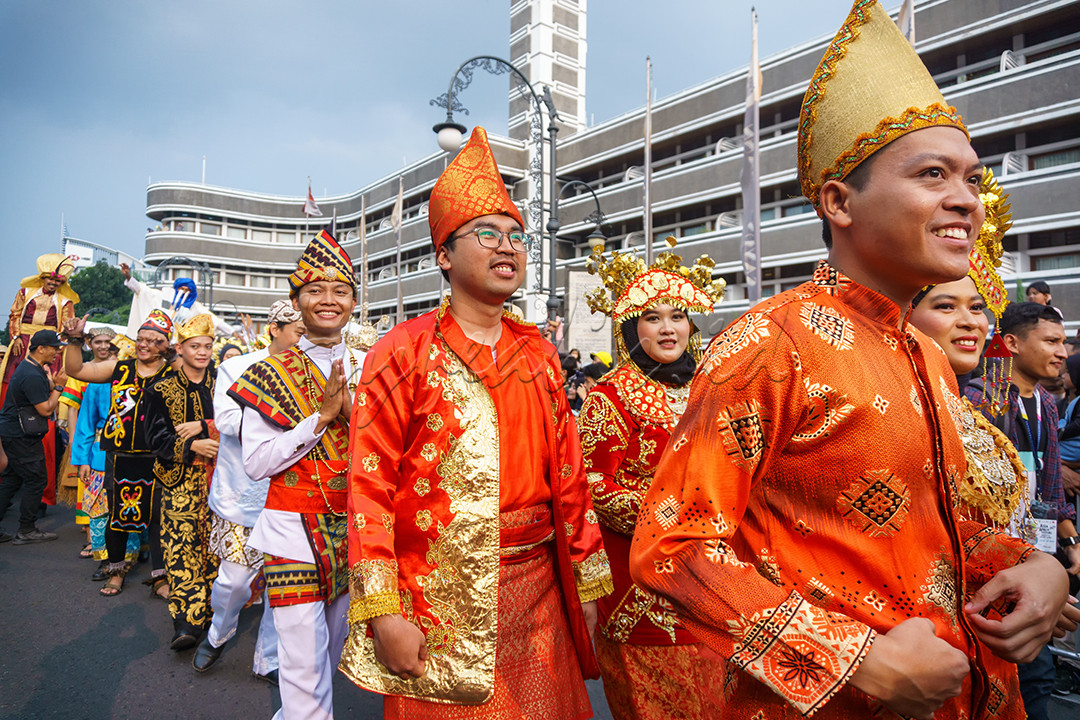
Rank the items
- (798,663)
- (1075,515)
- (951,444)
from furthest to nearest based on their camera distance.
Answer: (1075,515) → (951,444) → (798,663)

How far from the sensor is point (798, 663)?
3.78 feet

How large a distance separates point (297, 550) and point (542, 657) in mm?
1423

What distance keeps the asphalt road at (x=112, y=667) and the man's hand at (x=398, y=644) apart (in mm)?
2286

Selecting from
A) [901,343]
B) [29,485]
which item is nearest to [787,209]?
[29,485]

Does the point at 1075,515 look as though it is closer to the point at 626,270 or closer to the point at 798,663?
the point at 626,270

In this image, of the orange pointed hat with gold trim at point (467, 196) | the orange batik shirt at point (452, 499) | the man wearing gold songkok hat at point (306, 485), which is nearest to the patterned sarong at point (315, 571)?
the man wearing gold songkok hat at point (306, 485)

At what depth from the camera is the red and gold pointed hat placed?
3629 millimetres

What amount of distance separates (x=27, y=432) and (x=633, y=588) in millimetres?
8127

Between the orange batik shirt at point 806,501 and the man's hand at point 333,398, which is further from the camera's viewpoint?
the man's hand at point 333,398

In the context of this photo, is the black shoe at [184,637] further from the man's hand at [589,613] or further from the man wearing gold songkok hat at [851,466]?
the man wearing gold songkok hat at [851,466]

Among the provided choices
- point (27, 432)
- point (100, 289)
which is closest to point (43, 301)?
point (27, 432)

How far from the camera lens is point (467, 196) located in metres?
2.76

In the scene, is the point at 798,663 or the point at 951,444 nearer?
the point at 798,663

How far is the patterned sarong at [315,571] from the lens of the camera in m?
3.16
